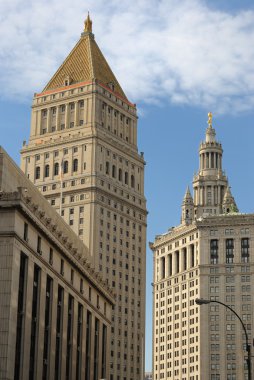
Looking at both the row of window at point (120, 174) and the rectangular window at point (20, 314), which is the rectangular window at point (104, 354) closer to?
the rectangular window at point (20, 314)

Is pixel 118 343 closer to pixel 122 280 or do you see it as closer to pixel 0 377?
pixel 122 280

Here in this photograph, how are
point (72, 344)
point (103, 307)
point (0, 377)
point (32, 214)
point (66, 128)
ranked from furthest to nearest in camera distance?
1. point (66, 128)
2. point (103, 307)
3. point (72, 344)
4. point (32, 214)
5. point (0, 377)

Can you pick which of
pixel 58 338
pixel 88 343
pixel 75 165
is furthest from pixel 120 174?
pixel 58 338

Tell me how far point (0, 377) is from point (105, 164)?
358 ft

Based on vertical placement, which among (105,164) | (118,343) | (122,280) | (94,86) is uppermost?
(94,86)

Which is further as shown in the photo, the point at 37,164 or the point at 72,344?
the point at 37,164

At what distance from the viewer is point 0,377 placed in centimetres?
8369

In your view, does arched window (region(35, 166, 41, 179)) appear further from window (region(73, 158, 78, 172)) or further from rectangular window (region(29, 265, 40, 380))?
rectangular window (region(29, 265, 40, 380))

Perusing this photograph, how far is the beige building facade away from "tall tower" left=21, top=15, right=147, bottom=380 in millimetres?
54625

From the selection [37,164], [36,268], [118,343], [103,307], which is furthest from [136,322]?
[36,268]

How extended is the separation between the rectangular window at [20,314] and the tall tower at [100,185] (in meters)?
83.8

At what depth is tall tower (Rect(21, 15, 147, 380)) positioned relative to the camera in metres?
183

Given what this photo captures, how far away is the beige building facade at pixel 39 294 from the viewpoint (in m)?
87.4

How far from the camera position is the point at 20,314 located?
90000 millimetres
